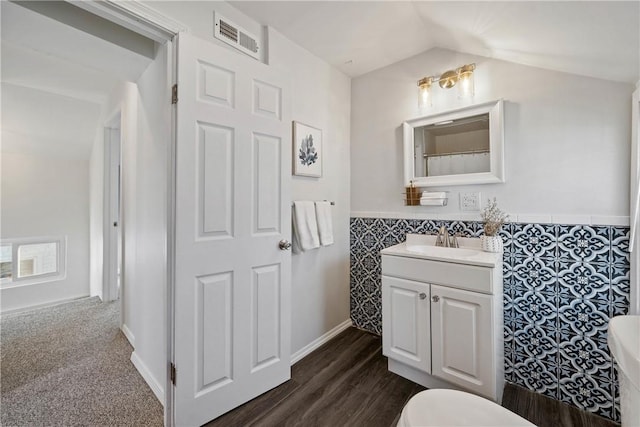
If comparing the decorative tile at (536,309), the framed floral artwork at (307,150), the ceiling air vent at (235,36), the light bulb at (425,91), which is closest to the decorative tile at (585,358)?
the decorative tile at (536,309)

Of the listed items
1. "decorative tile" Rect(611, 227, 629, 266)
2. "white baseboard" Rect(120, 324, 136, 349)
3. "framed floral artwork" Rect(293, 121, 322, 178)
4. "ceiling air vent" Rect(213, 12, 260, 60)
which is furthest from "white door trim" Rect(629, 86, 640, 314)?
"white baseboard" Rect(120, 324, 136, 349)

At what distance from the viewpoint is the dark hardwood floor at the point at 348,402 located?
1461 mm

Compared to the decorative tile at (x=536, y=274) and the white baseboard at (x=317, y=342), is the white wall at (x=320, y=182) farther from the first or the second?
the decorative tile at (x=536, y=274)

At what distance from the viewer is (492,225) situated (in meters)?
1.76

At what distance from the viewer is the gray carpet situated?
1.49m

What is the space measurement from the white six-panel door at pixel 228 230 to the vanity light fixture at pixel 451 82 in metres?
1.11

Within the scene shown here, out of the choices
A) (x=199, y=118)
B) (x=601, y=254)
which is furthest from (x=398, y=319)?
(x=199, y=118)

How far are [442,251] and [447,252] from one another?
4cm

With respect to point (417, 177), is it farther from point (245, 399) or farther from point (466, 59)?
point (245, 399)

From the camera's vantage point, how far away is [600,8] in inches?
42.1

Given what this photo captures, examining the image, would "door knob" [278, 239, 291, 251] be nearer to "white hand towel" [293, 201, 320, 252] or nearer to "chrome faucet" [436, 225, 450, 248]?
"white hand towel" [293, 201, 320, 252]

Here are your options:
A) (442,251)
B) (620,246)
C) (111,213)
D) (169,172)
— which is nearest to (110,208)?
(111,213)

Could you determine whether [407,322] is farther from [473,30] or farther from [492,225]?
[473,30]

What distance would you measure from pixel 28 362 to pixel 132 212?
1.32m
